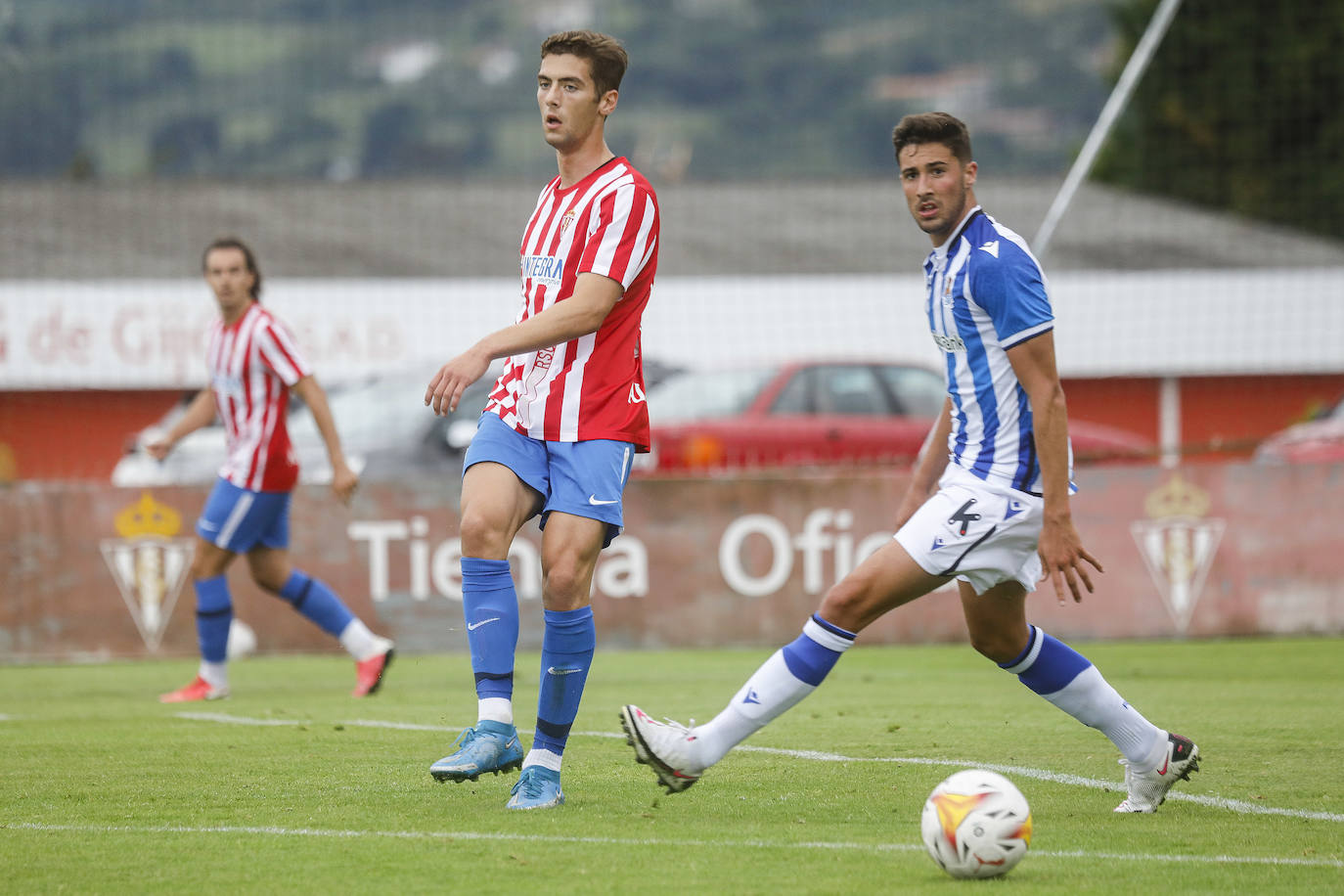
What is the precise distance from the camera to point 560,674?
17.2 ft

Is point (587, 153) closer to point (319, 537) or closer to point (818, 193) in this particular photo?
point (319, 537)

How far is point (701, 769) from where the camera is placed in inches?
199

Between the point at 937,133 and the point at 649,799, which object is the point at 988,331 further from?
the point at 649,799

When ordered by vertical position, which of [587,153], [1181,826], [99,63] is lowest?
[1181,826]

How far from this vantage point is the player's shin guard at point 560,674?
5.21 m

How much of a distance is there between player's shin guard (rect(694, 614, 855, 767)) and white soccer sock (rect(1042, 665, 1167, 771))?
29.2 inches

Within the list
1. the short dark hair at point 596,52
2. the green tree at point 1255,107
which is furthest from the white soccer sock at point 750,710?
the green tree at point 1255,107

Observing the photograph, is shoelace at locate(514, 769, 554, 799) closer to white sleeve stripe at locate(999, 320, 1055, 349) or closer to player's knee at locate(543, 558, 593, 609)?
player's knee at locate(543, 558, 593, 609)

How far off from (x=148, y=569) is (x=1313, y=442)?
34.9 ft

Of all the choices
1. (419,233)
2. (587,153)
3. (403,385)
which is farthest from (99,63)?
(587,153)

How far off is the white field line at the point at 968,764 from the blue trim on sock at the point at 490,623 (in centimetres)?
152

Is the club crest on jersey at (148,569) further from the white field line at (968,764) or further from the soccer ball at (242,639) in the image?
the white field line at (968,764)

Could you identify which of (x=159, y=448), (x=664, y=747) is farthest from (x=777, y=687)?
(x=159, y=448)

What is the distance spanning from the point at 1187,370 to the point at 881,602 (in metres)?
21.1
